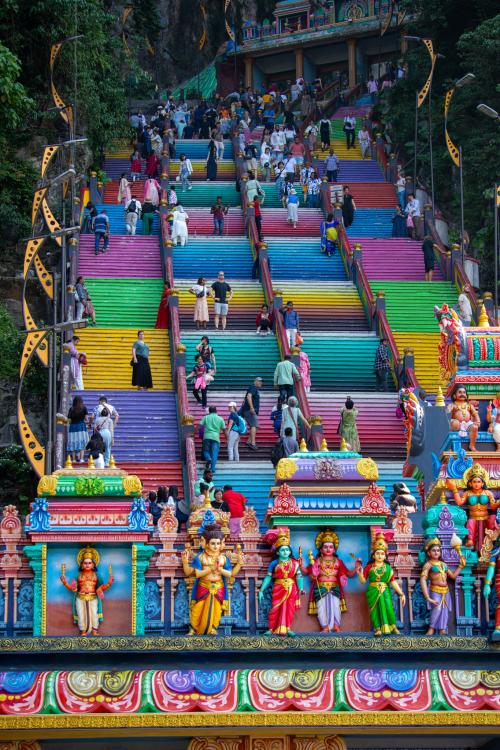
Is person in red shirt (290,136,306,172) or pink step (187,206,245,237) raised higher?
person in red shirt (290,136,306,172)

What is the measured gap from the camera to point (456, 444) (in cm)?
2772

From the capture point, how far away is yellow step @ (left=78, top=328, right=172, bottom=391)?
44.4 metres

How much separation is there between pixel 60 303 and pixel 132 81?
23.8 meters

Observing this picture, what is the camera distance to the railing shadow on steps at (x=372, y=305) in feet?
145

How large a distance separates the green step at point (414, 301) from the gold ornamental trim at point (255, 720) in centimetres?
2309

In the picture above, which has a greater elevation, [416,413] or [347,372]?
[347,372]

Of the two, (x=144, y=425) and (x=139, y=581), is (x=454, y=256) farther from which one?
(x=139, y=581)

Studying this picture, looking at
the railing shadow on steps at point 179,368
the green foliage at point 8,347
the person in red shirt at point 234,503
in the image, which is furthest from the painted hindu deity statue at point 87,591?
the green foliage at point 8,347

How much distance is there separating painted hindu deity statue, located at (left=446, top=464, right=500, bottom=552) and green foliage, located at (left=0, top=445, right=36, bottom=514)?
2122 cm

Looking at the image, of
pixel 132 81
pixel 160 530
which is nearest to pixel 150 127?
pixel 132 81

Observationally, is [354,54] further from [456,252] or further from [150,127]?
[456,252]

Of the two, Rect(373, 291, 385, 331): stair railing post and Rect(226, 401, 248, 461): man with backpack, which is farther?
Rect(373, 291, 385, 331): stair railing post

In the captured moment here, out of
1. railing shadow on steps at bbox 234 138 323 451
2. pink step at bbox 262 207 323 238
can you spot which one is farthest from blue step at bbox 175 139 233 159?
pink step at bbox 262 207 323 238

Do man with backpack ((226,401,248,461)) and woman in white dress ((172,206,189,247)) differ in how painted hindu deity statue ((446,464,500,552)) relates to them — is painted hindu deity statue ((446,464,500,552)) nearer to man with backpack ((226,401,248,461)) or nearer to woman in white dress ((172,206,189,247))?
man with backpack ((226,401,248,461))
